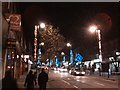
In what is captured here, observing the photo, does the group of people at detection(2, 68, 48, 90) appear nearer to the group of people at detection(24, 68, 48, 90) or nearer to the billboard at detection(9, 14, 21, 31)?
the group of people at detection(24, 68, 48, 90)

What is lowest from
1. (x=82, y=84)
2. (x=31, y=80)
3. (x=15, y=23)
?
(x=82, y=84)

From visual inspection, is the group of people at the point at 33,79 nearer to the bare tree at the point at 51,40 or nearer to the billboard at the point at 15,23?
the billboard at the point at 15,23

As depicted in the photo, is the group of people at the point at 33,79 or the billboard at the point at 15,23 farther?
the billboard at the point at 15,23

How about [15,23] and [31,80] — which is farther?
[15,23]

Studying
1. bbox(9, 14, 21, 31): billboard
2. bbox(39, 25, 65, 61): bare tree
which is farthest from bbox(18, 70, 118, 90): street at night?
bbox(39, 25, 65, 61): bare tree

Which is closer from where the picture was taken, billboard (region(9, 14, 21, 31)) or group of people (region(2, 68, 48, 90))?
group of people (region(2, 68, 48, 90))

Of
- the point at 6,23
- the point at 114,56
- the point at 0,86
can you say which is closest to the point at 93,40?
the point at 114,56

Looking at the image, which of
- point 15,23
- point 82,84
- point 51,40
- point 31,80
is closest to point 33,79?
point 31,80

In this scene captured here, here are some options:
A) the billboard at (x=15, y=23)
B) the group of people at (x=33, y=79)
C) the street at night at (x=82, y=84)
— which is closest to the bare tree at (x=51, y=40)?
the street at night at (x=82, y=84)

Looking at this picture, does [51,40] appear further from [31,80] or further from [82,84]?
[31,80]

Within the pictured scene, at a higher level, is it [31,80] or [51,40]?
[51,40]

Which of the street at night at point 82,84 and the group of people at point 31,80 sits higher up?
the group of people at point 31,80

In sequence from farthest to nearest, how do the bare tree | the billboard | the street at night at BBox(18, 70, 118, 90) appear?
the bare tree
the street at night at BBox(18, 70, 118, 90)
the billboard

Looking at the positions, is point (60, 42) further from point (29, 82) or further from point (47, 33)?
point (29, 82)
